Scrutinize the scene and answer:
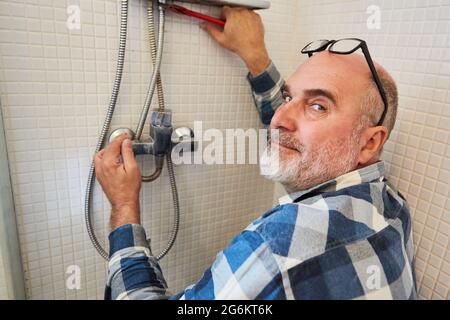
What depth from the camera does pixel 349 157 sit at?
66 cm

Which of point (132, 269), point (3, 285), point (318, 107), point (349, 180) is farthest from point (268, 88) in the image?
point (3, 285)

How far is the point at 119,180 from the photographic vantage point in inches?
26.9

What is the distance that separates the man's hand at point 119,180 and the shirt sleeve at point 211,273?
4 cm

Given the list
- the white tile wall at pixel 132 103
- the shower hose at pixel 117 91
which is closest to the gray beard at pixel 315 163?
the white tile wall at pixel 132 103

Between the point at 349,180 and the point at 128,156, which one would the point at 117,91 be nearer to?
the point at 128,156

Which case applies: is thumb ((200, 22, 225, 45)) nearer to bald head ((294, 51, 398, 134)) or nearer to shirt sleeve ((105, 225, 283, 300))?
bald head ((294, 51, 398, 134))

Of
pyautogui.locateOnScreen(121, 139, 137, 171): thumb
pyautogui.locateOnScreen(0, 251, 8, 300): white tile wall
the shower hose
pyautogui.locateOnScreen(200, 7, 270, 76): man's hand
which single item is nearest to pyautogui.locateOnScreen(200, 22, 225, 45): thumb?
pyautogui.locateOnScreen(200, 7, 270, 76): man's hand

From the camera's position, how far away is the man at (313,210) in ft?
1.59

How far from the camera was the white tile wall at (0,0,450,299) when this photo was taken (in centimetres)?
66

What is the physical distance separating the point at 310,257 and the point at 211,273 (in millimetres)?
164

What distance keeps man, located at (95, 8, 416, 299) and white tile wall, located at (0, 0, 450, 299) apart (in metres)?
0.08
